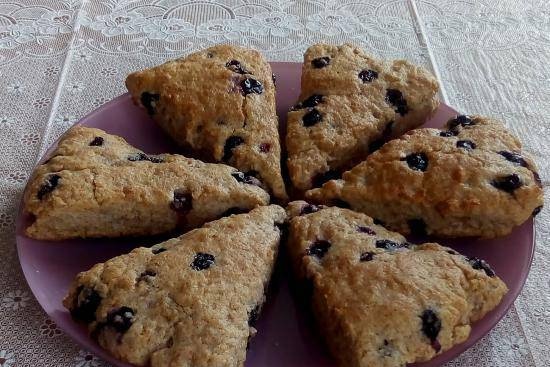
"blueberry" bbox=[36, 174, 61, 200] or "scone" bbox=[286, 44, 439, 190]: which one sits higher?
"scone" bbox=[286, 44, 439, 190]

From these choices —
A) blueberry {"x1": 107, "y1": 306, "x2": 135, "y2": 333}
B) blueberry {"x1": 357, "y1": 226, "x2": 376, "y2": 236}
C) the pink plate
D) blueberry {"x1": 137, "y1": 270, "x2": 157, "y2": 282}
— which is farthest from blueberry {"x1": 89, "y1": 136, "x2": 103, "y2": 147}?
blueberry {"x1": 357, "y1": 226, "x2": 376, "y2": 236}

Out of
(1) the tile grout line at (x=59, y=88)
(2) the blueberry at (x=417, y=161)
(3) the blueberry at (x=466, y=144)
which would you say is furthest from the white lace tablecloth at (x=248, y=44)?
(2) the blueberry at (x=417, y=161)

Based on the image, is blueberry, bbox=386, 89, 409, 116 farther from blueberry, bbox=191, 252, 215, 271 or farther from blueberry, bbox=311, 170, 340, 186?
blueberry, bbox=191, 252, 215, 271

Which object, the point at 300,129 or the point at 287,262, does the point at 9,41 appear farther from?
the point at 287,262

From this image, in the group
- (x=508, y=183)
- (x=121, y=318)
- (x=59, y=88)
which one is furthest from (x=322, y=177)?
(x=59, y=88)

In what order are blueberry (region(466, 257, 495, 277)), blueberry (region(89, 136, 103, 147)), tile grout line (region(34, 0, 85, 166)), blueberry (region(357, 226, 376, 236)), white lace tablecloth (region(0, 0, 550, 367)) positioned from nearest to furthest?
blueberry (region(466, 257, 495, 277)) < blueberry (region(357, 226, 376, 236)) < blueberry (region(89, 136, 103, 147)) < tile grout line (region(34, 0, 85, 166)) < white lace tablecloth (region(0, 0, 550, 367))

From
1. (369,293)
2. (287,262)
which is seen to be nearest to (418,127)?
(287,262)
